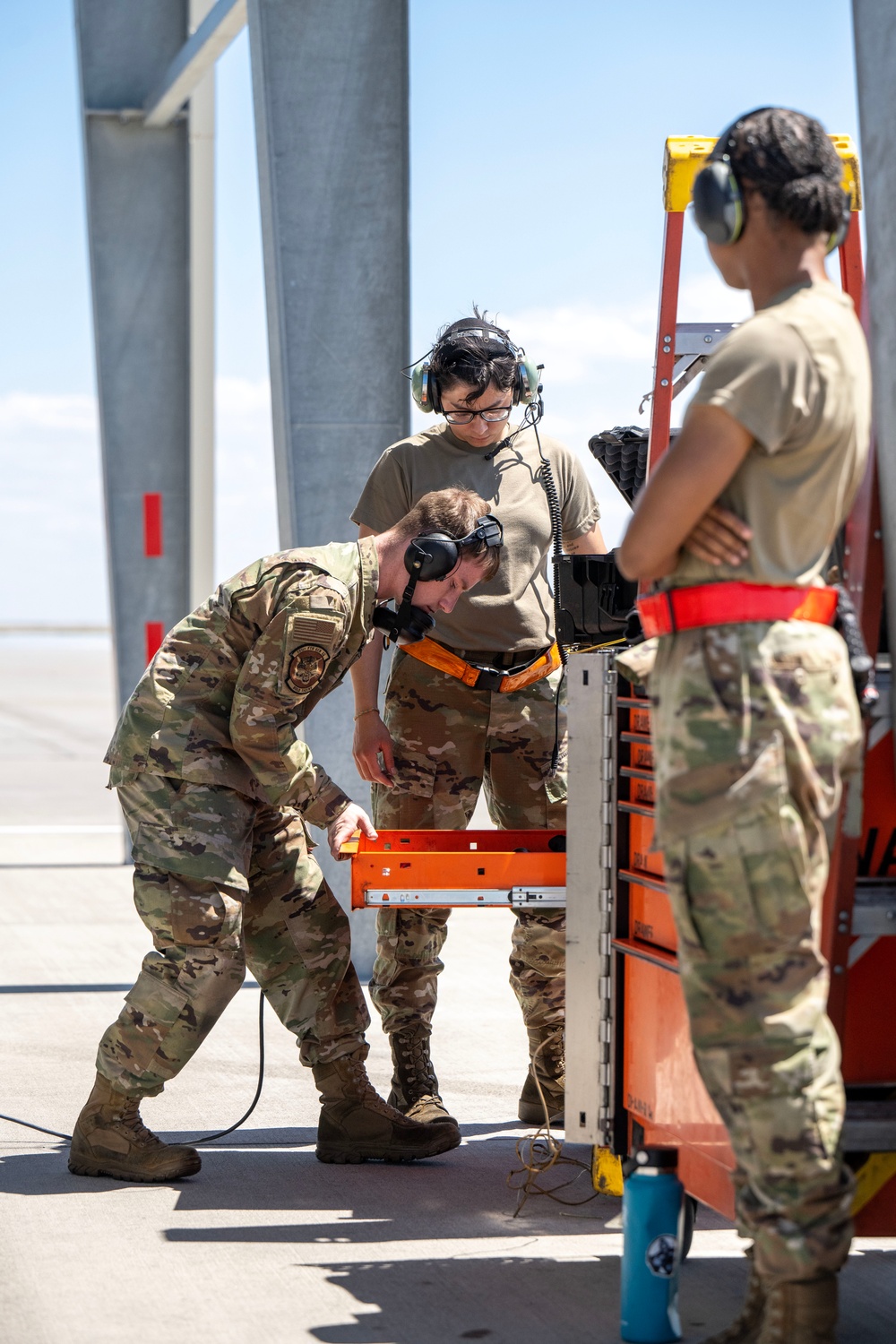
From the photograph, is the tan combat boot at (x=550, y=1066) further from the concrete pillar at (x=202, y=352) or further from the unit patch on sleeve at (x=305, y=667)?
the concrete pillar at (x=202, y=352)

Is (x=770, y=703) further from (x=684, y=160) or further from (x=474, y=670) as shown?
(x=474, y=670)

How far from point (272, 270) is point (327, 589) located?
289cm

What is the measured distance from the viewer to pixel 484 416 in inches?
165

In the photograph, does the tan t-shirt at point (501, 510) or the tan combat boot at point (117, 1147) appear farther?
the tan t-shirt at point (501, 510)

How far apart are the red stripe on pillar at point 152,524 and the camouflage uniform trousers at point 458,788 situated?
463 cm

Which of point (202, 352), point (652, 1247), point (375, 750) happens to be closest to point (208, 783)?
point (375, 750)

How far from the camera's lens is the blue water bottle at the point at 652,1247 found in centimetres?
272

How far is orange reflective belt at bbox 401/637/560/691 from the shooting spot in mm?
4199

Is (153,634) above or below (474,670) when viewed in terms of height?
below

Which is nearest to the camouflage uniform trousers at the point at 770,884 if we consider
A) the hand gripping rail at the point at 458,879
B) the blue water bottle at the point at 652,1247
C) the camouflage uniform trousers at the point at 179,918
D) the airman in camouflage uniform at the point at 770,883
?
the airman in camouflage uniform at the point at 770,883

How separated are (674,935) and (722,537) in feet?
3.29

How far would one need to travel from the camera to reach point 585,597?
12.8 ft

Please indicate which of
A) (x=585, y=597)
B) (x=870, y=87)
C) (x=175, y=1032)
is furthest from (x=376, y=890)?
(x=870, y=87)

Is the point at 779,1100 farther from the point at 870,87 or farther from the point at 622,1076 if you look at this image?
the point at 870,87
